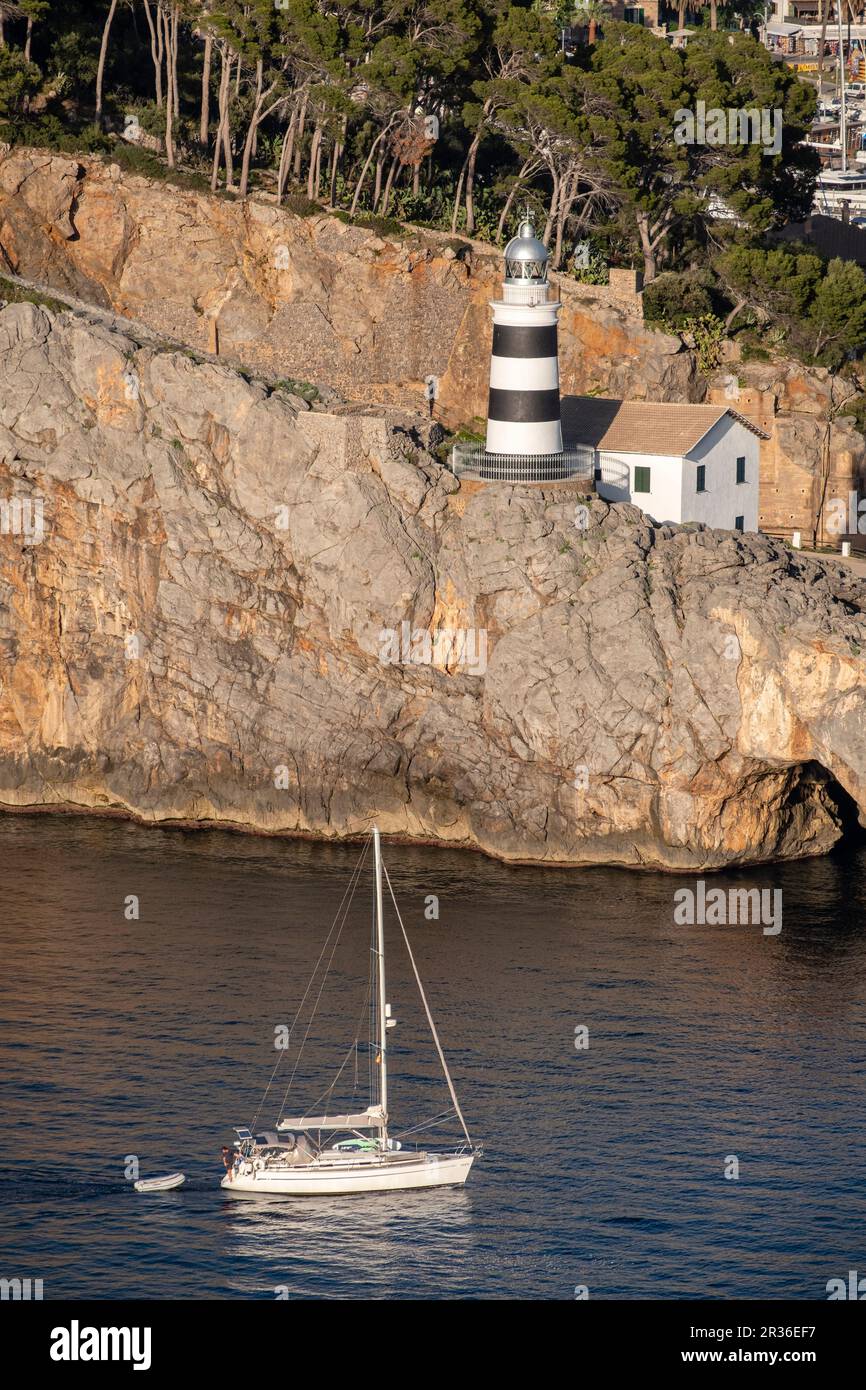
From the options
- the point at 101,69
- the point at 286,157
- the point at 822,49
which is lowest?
the point at 286,157

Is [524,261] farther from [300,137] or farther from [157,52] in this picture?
[157,52]

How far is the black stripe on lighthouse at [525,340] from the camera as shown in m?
77.4

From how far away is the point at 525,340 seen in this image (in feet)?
254

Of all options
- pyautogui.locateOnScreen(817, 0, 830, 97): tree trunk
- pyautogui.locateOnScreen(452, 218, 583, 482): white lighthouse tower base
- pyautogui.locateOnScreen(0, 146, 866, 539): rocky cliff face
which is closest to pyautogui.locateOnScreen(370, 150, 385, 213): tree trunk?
pyautogui.locateOnScreen(0, 146, 866, 539): rocky cliff face

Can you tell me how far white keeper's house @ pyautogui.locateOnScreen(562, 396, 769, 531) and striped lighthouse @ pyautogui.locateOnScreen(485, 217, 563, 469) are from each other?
8.19 ft

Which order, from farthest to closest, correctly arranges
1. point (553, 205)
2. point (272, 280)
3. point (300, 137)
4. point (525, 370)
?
point (553, 205)
point (300, 137)
point (272, 280)
point (525, 370)

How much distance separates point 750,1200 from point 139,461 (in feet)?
118

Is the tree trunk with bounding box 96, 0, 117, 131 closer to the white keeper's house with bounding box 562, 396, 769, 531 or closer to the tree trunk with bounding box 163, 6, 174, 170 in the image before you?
the tree trunk with bounding box 163, 6, 174, 170

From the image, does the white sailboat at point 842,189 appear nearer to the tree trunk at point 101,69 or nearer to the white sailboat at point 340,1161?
the tree trunk at point 101,69

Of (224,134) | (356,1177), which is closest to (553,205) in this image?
(224,134)

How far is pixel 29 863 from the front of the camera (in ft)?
247

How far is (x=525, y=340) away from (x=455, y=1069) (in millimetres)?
27242

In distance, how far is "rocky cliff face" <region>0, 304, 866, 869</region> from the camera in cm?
7444

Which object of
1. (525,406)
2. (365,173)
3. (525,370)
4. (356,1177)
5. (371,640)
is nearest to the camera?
(356,1177)
